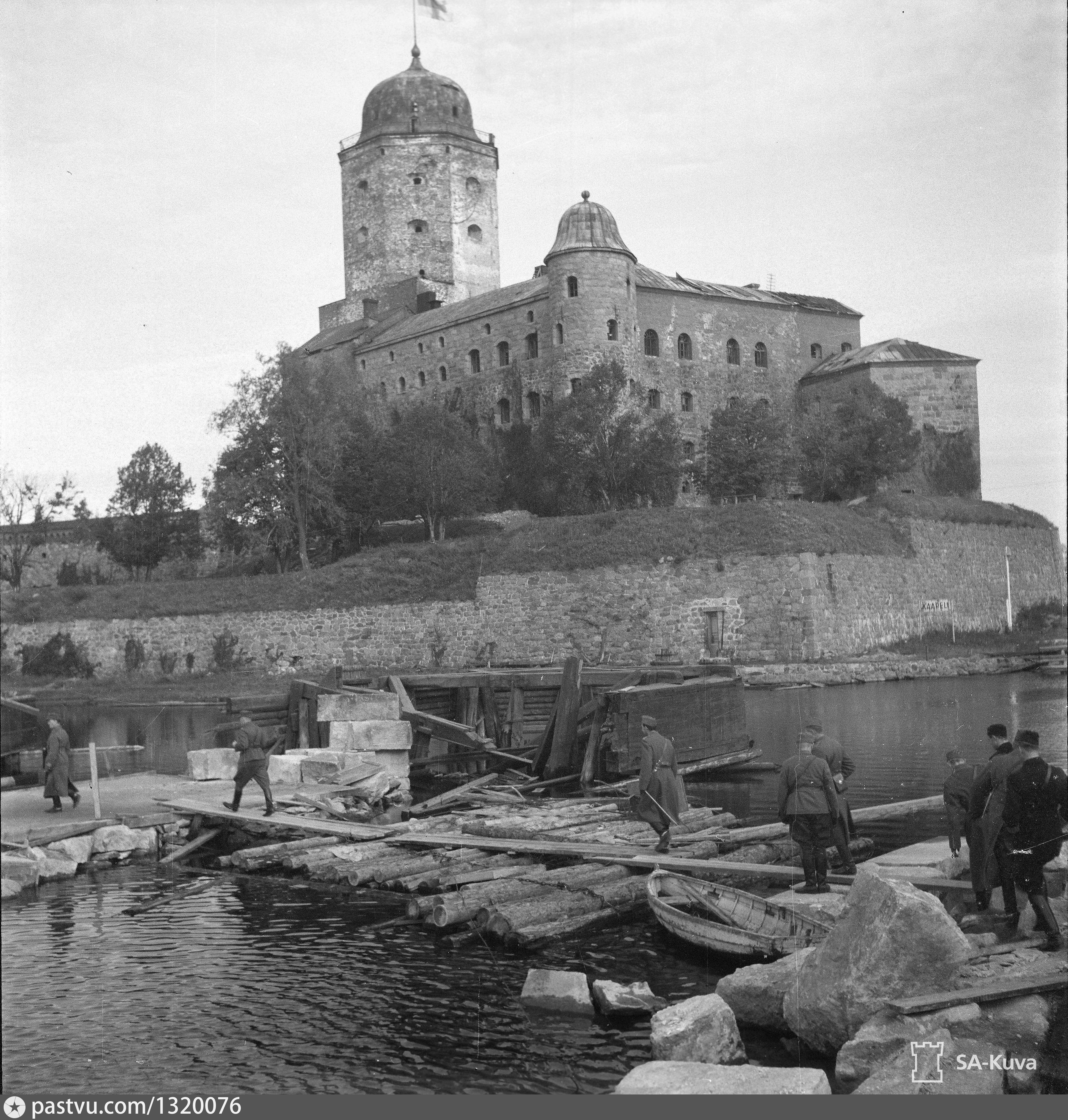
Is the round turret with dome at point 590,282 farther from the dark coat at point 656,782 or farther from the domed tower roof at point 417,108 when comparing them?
the dark coat at point 656,782

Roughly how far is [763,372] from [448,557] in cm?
2008

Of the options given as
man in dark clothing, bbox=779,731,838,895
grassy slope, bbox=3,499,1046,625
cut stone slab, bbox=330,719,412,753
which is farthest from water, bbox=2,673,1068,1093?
grassy slope, bbox=3,499,1046,625

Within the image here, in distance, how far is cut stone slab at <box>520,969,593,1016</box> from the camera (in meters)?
8.83

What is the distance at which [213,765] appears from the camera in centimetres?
1831

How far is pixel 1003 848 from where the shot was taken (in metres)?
9.07

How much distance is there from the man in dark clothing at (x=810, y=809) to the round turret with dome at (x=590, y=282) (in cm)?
4229

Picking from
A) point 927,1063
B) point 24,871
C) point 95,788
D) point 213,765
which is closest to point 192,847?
point 95,788

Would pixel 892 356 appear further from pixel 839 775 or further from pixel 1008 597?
pixel 839 775

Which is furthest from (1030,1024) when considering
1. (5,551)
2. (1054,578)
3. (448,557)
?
(1054,578)

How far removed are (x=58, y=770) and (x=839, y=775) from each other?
8976 millimetres

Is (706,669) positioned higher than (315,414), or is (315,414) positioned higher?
(315,414)

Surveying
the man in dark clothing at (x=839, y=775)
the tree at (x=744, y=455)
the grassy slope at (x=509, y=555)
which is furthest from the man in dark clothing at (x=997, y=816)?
the tree at (x=744, y=455)

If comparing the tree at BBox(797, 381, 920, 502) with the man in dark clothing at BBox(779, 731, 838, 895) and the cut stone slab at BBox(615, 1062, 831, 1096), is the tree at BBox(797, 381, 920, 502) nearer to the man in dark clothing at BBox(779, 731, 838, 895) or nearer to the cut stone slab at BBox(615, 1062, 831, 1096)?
the man in dark clothing at BBox(779, 731, 838, 895)

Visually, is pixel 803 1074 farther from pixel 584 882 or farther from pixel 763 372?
pixel 763 372
